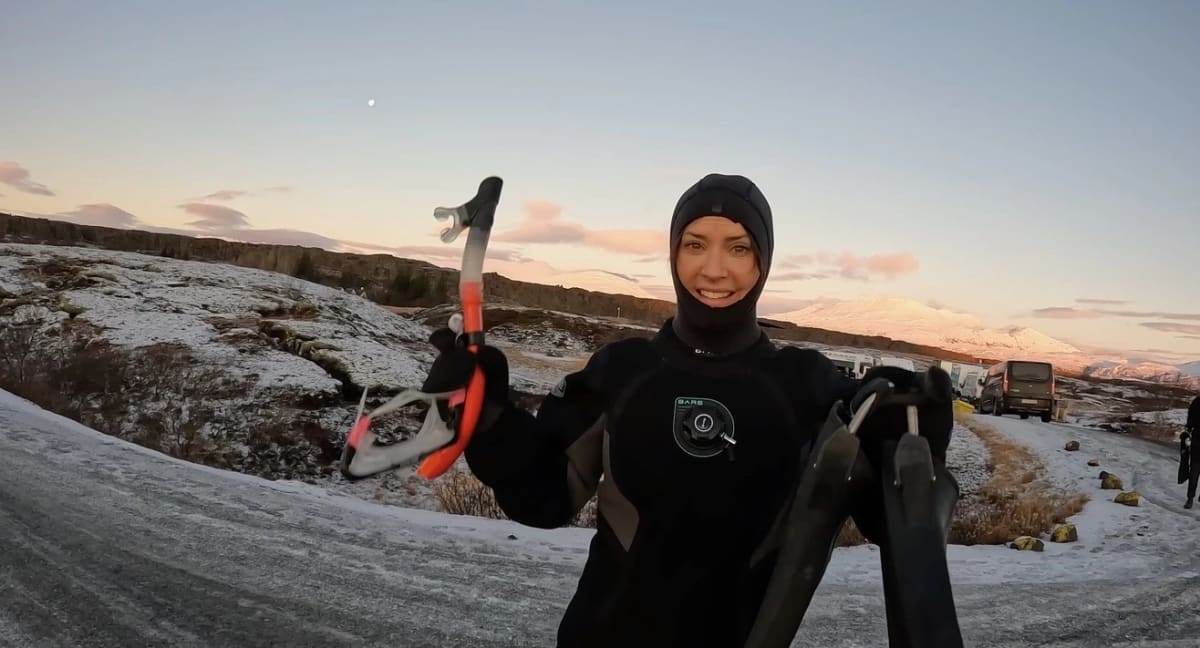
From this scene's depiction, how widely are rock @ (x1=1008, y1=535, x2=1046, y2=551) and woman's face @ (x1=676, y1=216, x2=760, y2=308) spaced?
21.0 ft

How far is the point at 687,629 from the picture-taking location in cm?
192

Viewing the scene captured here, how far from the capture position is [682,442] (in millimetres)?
2025

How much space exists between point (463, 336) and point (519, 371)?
2011 centimetres

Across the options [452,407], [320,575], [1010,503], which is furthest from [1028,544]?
[452,407]

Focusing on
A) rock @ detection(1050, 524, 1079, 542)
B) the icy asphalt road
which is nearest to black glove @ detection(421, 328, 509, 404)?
the icy asphalt road

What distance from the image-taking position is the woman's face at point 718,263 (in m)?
2.17

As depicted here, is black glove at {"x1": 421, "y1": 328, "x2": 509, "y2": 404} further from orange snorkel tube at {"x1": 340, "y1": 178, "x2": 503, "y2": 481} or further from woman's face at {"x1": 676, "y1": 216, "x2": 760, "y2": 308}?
woman's face at {"x1": 676, "y1": 216, "x2": 760, "y2": 308}

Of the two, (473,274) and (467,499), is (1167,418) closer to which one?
(467,499)

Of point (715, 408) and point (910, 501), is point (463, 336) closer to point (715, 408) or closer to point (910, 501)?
point (715, 408)

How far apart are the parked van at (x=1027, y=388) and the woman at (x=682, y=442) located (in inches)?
962

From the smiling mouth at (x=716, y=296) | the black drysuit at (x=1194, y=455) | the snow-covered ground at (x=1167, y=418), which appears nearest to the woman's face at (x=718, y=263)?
the smiling mouth at (x=716, y=296)

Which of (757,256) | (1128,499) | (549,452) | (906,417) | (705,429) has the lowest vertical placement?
(1128,499)

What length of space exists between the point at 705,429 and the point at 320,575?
132 inches

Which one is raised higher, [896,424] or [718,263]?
[718,263]
